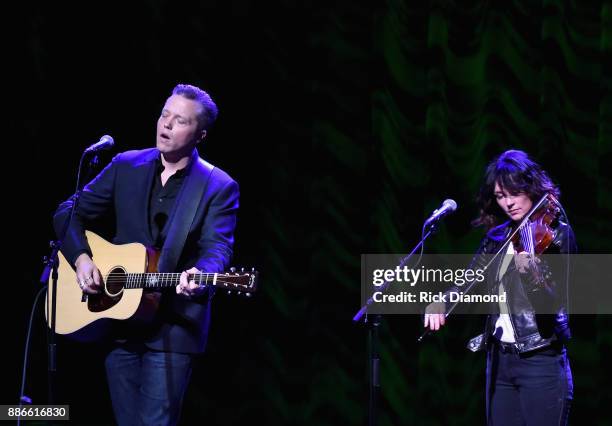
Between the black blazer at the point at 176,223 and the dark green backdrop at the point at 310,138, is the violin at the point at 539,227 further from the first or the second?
the dark green backdrop at the point at 310,138

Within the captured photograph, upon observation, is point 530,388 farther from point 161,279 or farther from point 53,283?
point 53,283

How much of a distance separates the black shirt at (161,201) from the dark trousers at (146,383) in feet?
1.54

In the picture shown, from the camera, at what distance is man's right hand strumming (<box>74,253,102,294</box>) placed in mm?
A: 3244

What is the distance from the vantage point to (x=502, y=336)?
297cm

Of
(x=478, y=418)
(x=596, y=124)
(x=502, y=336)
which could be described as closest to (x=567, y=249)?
(x=502, y=336)

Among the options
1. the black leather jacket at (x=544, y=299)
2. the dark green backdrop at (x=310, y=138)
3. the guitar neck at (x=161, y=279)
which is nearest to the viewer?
the black leather jacket at (x=544, y=299)

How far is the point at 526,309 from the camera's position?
115 inches

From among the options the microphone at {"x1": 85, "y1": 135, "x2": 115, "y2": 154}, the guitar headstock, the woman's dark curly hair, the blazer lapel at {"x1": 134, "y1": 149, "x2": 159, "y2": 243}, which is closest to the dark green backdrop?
the woman's dark curly hair

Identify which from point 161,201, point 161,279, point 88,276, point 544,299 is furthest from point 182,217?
point 544,299

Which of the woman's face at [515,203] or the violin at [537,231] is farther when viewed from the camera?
the woman's face at [515,203]

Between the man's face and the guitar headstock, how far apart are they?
626mm

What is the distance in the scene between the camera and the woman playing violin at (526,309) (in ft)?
9.31

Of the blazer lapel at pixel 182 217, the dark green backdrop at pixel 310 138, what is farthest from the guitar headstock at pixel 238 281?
the dark green backdrop at pixel 310 138

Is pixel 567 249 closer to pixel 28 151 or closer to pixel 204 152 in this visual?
pixel 204 152
